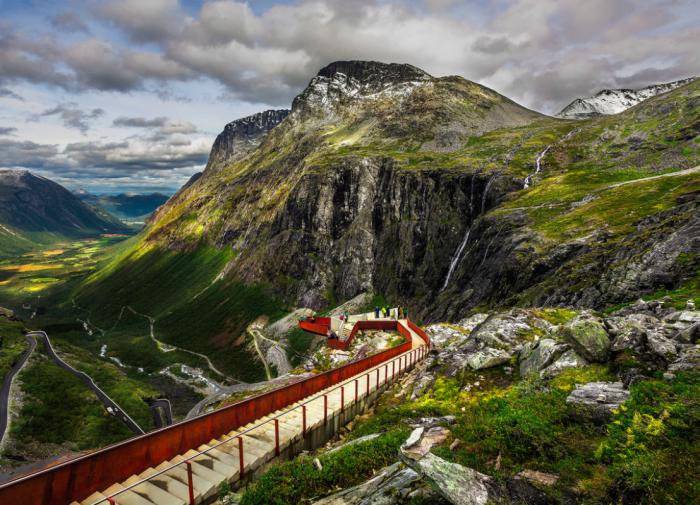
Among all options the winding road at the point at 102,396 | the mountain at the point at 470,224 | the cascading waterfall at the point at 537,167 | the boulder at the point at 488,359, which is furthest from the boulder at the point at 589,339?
the winding road at the point at 102,396

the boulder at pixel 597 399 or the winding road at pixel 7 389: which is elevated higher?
the boulder at pixel 597 399

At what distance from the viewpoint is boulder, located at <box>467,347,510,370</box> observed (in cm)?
2020

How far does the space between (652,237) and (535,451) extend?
102ft

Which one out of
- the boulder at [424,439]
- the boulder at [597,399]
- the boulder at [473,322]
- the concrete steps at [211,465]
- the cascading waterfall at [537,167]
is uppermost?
the cascading waterfall at [537,167]

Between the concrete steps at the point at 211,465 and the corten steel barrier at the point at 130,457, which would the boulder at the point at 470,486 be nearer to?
the concrete steps at the point at 211,465

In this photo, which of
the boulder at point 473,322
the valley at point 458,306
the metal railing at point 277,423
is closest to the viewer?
the metal railing at point 277,423

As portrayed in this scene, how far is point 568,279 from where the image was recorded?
36188 millimetres

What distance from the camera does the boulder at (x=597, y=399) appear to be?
423 inches

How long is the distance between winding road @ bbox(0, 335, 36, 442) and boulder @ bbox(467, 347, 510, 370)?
97.9m

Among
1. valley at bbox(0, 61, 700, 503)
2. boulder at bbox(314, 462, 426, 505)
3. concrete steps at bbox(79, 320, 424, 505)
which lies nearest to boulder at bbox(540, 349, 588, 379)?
valley at bbox(0, 61, 700, 503)

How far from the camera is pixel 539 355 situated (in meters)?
17.8

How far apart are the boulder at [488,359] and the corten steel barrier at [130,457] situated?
31.3ft

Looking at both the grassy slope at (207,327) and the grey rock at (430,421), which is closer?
the grey rock at (430,421)

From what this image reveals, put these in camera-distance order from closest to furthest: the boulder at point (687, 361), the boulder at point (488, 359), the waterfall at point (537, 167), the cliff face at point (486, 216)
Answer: the boulder at point (687, 361) → the boulder at point (488, 359) → the cliff face at point (486, 216) → the waterfall at point (537, 167)
